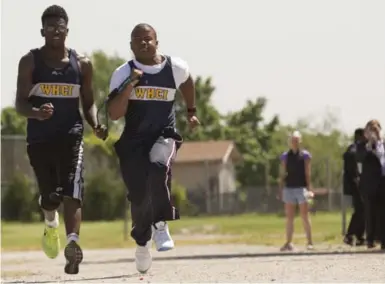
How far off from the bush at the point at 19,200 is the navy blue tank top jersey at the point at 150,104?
4006 centimetres

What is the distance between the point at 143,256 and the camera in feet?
34.8

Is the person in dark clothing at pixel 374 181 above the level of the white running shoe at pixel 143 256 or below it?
above

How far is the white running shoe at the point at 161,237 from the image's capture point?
33.8 ft

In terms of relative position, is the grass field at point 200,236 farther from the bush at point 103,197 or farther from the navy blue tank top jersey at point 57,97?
the navy blue tank top jersey at point 57,97

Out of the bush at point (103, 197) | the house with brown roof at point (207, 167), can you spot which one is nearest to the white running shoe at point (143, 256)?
the bush at point (103, 197)

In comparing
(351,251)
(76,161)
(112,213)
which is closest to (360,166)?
(351,251)

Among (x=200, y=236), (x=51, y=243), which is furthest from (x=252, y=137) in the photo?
(x=51, y=243)

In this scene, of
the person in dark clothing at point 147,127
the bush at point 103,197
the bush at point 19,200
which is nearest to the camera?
the person in dark clothing at point 147,127

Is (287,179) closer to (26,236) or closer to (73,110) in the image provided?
(73,110)

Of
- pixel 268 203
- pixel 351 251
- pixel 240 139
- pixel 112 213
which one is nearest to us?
pixel 351 251

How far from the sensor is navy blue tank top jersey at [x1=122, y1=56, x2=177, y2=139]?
10102 millimetres

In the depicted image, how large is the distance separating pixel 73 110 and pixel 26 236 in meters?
24.9

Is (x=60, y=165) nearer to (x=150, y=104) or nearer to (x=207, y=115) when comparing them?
(x=150, y=104)

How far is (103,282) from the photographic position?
10.4 meters
